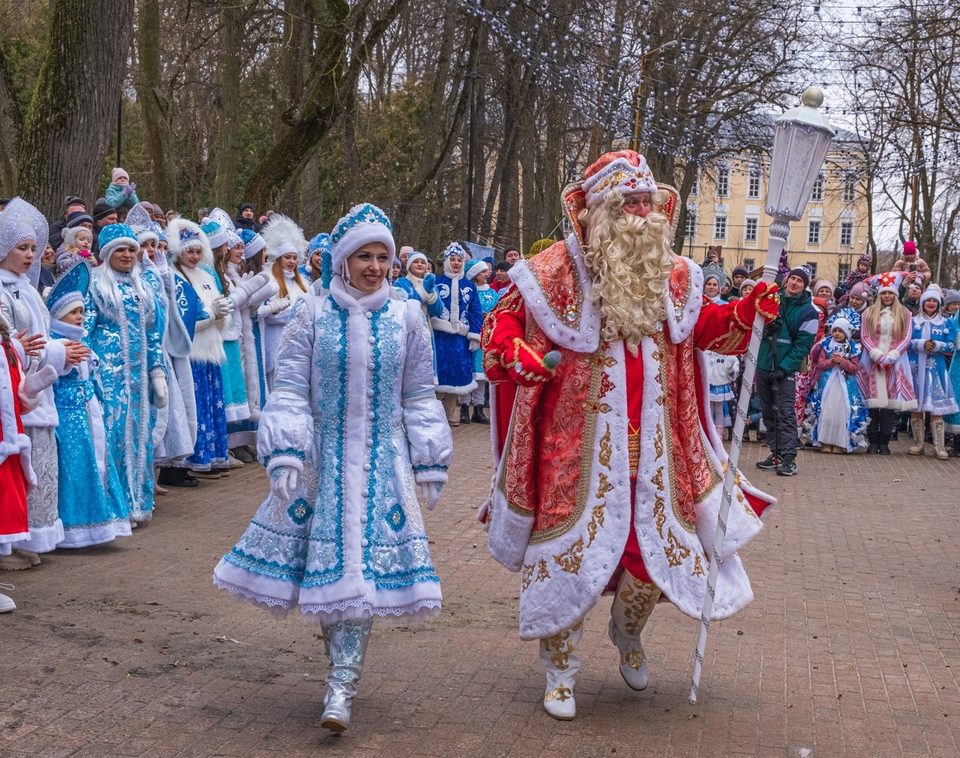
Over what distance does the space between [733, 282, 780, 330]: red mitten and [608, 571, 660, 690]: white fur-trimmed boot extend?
44.5 inches

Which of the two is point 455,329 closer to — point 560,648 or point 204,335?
point 204,335

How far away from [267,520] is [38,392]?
8.11 feet

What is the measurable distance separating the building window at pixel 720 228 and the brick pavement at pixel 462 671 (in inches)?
3073

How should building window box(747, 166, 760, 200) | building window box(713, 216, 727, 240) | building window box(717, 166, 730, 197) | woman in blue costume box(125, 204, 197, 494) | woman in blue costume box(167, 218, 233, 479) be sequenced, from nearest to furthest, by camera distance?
woman in blue costume box(125, 204, 197, 494)
woman in blue costume box(167, 218, 233, 479)
building window box(717, 166, 730, 197)
building window box(747, 166, 760, 200)
building window box(713, 216, 727, 240)

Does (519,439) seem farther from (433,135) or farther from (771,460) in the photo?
(433,135)

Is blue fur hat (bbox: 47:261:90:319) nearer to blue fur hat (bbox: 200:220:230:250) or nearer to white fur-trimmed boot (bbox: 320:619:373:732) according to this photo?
blue fur hat (bbox: 200:220:230:250)

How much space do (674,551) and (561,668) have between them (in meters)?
0.65

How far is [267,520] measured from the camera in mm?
5215

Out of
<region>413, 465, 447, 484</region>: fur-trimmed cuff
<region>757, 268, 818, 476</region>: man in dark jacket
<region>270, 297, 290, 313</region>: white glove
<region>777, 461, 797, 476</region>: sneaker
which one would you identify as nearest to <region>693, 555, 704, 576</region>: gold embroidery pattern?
<region>413, 465, 447, 484</region>: fur-trimmed cuff

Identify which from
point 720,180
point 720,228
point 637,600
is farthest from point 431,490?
point 720,228

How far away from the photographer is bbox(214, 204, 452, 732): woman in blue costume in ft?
16.7

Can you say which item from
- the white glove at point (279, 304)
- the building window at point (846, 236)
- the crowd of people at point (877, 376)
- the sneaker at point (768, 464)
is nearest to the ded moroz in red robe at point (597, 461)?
the white glove at point (279, 304)

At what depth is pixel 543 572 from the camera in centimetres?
537

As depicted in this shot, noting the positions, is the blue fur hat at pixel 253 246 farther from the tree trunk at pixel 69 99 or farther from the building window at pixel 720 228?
the building window at pixel 720 228
